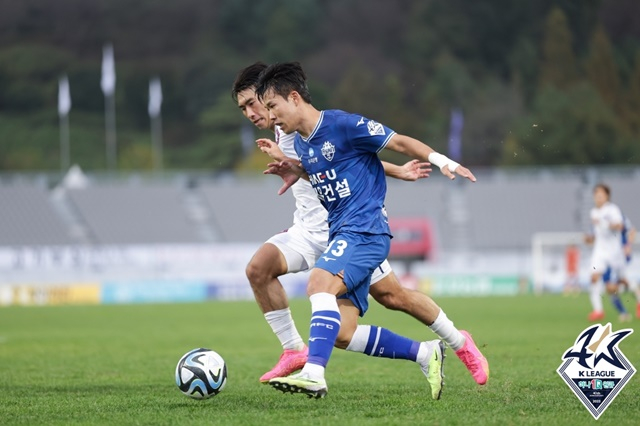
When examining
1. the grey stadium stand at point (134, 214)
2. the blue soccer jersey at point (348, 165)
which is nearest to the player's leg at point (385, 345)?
the blue soccer jersey at point (348, 165)

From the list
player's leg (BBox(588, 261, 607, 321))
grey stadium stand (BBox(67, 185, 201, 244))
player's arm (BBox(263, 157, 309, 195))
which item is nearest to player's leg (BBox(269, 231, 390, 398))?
player's arm (BBox(263, 157, 309, 195))

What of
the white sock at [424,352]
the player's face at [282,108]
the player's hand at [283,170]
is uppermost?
the player's face at [282,108]

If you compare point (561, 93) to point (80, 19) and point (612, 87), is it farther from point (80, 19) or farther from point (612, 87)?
point (80, 19)

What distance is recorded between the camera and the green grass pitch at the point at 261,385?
665 cm

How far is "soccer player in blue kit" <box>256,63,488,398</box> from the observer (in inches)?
276

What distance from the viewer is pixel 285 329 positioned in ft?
28.2

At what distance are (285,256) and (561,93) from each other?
56.6m

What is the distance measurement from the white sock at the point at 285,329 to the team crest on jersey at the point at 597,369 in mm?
2859

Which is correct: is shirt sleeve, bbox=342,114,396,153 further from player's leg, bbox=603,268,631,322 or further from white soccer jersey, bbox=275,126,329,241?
player's leg, bbox=603,268,631,322

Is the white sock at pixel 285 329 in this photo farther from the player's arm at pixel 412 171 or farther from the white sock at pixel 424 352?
the player's arm at pixel 412 171

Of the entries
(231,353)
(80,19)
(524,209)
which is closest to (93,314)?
(231,353)

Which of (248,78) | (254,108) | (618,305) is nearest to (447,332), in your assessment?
(254,108)

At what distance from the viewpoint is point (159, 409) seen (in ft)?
23.6

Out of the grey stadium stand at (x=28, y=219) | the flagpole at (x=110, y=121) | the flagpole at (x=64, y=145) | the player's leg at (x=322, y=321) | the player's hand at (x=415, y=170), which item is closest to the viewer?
the player's leg at (x=322, y=321)
